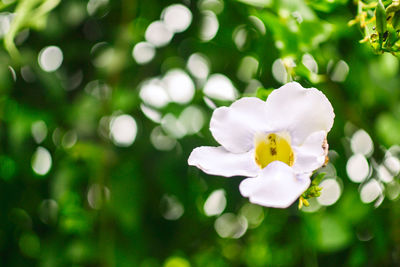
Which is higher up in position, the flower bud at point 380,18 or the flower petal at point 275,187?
the flower bud at point 380,18

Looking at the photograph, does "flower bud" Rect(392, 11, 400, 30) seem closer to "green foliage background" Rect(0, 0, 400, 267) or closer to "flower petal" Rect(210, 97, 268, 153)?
"flower petal" Rect(210, 97, 268, 153)

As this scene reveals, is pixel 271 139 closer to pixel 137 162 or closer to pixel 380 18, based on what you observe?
pixel 380 18

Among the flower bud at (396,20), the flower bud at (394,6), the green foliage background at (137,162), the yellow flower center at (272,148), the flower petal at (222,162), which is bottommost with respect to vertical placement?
the green foliage background at (137,162)

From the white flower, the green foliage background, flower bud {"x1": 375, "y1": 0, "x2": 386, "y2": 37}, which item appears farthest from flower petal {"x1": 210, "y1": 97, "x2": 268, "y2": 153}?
the green foliage background

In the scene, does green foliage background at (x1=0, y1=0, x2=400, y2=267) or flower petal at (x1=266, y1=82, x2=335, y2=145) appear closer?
flower petal at (x1=266, y1=82, x2=335, y2=145)

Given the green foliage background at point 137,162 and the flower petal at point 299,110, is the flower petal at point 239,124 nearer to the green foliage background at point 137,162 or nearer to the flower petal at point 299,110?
the flower petal at point 299,110

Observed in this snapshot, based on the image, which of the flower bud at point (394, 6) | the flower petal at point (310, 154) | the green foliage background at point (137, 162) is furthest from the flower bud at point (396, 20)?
the green foliage background at point (137, 162)

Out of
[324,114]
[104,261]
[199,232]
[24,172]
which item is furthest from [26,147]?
[324,114]
